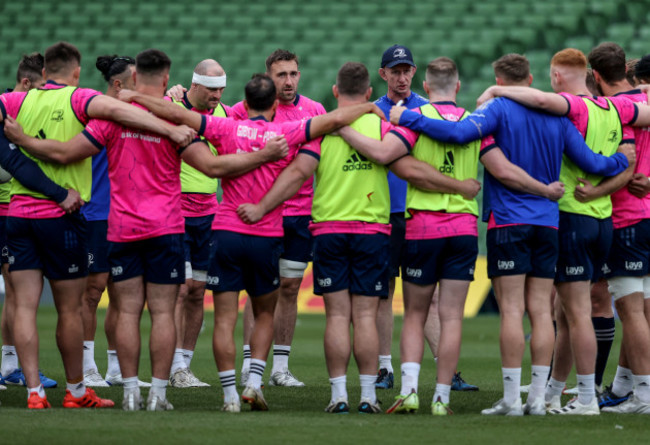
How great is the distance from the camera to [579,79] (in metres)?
7.48

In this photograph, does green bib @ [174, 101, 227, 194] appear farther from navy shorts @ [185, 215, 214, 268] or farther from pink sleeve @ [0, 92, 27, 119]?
pink sleeve @ [0, 92, 27, 119]

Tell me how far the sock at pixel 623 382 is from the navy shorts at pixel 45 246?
4.14m

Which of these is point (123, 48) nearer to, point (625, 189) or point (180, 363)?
point (180, 363)

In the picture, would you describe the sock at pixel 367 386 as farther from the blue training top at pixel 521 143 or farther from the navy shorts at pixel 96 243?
the navy shorts at pixel 96 243

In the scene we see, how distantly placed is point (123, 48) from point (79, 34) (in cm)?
153

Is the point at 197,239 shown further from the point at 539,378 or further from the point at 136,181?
the point at 539,378

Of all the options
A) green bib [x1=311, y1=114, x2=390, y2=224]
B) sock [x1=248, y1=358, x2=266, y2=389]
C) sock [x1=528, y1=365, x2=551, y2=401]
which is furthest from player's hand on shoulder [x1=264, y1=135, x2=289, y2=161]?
sock [x1=528, y1=365, x2=551, y2=401]

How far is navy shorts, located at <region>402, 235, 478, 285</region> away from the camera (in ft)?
23.2

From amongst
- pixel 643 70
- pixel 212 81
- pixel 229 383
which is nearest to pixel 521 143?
pixel 643 70

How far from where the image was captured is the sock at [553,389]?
754 cm

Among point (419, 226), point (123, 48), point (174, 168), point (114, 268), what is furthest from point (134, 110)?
point (123, 48)

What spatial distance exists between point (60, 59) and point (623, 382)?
482 centimetres

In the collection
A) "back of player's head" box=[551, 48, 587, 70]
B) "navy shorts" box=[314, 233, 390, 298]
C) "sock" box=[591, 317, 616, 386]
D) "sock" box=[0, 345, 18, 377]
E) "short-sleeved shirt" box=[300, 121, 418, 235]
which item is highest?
"back of player's head" box=[551, 48, 587, 70]

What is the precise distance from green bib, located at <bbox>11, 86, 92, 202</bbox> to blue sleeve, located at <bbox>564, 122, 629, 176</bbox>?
3.37 metres
